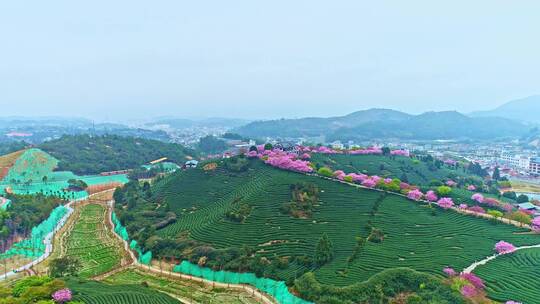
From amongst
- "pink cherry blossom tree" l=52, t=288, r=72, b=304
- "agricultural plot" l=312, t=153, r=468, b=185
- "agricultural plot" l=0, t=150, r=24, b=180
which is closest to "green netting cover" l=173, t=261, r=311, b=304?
"pink cherry blossom tree" l=52, t=288, r=72, b=304

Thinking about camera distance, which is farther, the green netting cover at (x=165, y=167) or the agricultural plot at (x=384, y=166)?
the green netting cover at (x=165, y=167)

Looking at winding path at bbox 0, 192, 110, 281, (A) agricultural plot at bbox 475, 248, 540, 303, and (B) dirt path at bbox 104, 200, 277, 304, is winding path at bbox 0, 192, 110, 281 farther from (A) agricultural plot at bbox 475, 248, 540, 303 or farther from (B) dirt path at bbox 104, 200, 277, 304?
(A) agricultural plot at bbox 475, 248, 540, 303

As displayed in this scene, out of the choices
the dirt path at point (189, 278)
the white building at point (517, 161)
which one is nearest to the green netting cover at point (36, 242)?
the dirt path at point (189, 278)

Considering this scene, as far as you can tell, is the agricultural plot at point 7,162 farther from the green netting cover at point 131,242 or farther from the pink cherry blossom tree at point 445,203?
the pink cherry blossom tree at point 445,203

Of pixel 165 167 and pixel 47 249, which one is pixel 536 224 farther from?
pixel 165 167

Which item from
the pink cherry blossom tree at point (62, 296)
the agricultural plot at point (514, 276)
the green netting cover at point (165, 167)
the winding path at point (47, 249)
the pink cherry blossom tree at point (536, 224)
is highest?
the pink cherry blossom tree at point (536, 224)

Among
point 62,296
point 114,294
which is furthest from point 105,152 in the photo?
point 62,296

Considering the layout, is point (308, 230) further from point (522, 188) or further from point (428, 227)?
point (522, 188)
